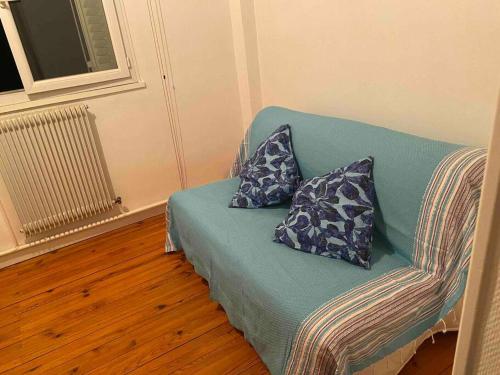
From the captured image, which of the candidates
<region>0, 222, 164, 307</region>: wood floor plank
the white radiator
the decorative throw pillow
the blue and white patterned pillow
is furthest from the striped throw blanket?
the white radiator

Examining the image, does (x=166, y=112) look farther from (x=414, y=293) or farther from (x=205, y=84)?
(x=414, y=293)

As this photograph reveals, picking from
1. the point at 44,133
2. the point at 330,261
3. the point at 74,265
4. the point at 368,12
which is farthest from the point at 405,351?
the point at 44,133

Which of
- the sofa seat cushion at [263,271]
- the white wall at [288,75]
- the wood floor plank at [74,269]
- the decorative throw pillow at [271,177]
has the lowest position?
the wood floor plank at [74,269]

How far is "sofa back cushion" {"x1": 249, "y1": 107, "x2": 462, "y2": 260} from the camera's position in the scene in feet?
4.82

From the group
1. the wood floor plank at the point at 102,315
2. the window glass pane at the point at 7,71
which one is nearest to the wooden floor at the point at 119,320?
the wood floor plank at the point at 102,315

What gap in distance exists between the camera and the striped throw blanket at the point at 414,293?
121 centimetres

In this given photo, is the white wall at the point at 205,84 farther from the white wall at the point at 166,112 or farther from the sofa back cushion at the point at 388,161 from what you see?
the sofa back cushion at the point at 388,161

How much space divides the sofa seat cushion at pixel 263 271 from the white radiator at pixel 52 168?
0.95 m

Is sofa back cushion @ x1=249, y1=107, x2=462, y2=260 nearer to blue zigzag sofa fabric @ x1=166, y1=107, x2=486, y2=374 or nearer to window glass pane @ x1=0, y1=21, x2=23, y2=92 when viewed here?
blue zigzag sofa fabric @ x1=166, y1=107, x2=486, y2=374

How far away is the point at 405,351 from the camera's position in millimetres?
1376

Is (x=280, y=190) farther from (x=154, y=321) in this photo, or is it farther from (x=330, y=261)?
(x=154, y=321)

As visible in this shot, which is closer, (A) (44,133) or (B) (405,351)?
(B) (405,351)

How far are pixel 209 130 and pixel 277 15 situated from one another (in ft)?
3.36

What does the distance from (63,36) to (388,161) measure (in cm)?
218
